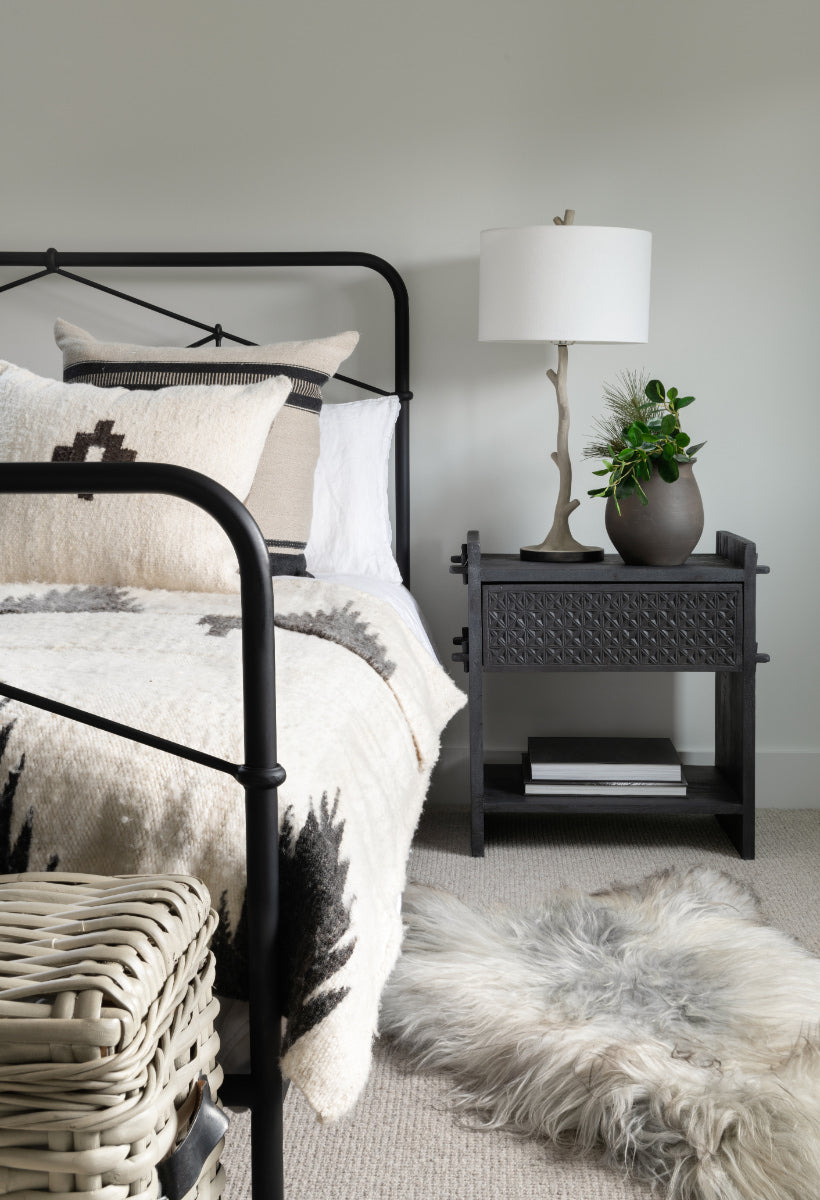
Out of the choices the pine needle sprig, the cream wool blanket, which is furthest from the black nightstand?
the cream wool blanket

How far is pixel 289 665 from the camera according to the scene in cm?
136

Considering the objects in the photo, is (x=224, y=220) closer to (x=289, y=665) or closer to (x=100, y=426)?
(x=100, y=426)

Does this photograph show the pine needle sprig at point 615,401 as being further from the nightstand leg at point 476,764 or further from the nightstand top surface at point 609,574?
the nightstand leg at point 476,764

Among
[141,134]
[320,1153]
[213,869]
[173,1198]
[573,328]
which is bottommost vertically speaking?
[320,1153]

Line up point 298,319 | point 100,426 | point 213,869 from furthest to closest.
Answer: point 298,319 → point 100,426 → point 213,869

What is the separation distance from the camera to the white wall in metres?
2.62

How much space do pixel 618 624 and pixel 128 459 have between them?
1.06 metres

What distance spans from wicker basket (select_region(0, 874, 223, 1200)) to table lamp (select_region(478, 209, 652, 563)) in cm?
173

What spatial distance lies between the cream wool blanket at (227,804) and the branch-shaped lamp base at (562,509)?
3.62 ft

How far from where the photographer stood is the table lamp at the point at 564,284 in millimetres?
2293

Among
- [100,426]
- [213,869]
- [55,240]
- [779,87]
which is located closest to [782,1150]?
[213,869]

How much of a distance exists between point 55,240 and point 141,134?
337 mm

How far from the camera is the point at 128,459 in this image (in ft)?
6.37

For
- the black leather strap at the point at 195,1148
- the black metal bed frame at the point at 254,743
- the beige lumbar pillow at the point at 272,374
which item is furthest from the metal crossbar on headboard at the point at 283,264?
the black leather strap at the point at 195,1148
